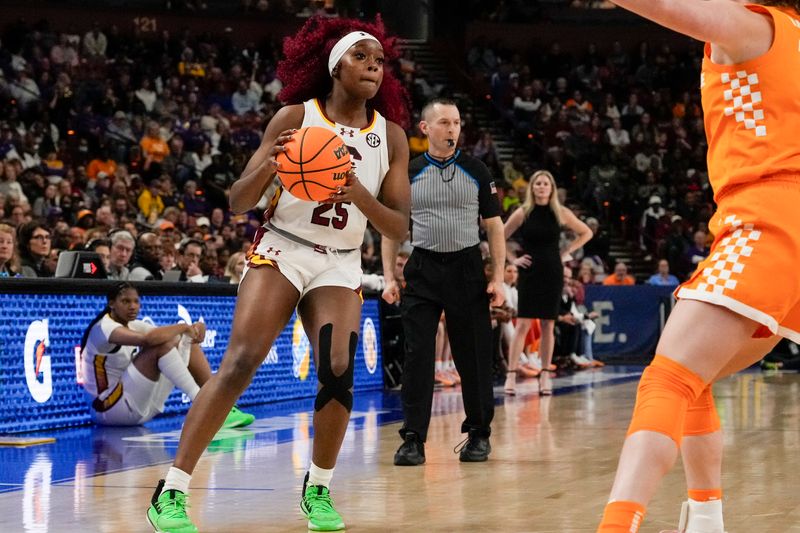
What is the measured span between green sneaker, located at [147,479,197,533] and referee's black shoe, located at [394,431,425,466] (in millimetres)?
2197

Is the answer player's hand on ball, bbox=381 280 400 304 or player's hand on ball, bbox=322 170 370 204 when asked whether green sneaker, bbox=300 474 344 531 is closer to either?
player's hand on ball, bbox=322 170 370 204

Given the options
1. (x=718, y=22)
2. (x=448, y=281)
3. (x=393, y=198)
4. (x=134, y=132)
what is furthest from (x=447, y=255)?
(x=134, y=132)

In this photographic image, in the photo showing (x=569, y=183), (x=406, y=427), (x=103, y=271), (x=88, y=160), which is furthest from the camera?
(x=569, y=183)

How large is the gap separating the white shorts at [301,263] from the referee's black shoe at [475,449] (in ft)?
7.05

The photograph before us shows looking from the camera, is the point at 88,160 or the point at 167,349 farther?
the point at 88,160

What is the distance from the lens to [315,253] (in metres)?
4.71

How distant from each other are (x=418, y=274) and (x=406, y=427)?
0.87 metres

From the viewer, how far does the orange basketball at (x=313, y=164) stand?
4410mm

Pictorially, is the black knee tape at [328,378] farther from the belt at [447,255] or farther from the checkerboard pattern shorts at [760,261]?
the belt at [447,255]

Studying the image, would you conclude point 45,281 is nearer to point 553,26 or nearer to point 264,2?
point 264,2

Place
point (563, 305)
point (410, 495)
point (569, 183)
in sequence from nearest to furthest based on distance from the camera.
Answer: point (410, 495), point (563, 305), point (569, 183)

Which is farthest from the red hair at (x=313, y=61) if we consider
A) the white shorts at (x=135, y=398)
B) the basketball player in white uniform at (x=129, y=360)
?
the white shorts at (x=135, y=398)

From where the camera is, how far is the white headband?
4.87 m

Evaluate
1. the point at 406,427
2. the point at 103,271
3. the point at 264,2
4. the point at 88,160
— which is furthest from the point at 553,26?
the point at 406,427
